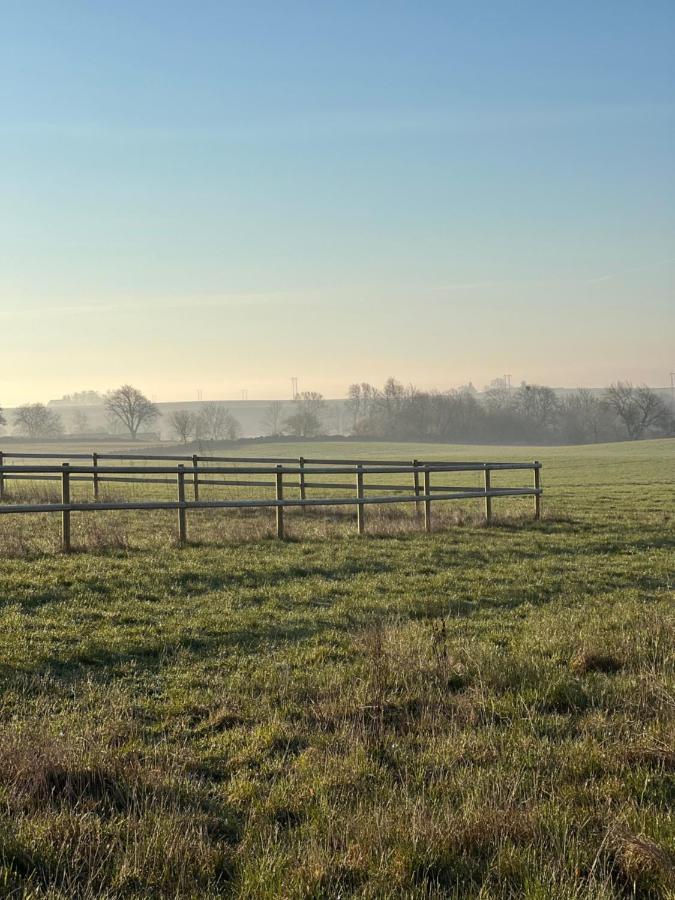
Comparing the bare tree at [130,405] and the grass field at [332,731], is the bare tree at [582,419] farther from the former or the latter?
the grass field at [332,731]

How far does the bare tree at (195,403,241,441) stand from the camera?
5266 inches

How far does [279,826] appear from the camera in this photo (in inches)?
162

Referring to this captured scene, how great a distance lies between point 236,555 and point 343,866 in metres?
9.28

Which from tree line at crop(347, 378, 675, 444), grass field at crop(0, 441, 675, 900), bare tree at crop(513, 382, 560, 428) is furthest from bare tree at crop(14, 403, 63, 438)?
grass field at crop(0, 441, 675, 900)

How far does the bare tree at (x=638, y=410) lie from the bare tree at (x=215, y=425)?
202 ft

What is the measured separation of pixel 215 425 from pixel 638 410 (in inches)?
2799

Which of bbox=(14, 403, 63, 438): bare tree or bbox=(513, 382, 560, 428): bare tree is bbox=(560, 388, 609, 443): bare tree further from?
bbox=(14, 403, 63, 438): bare tree

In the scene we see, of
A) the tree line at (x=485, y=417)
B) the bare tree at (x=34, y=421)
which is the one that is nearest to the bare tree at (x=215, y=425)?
the tree line at (x=485, y=417)

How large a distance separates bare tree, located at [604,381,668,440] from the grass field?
103317mm

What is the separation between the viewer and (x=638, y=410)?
10950 cm

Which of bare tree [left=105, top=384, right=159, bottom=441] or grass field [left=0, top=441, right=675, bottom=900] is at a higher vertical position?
bare tree [left=105, top=384, right=159, bottom=441]

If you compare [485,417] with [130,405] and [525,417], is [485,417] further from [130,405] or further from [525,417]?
[130,405]

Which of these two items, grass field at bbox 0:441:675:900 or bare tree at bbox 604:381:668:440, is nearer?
grass field at bbox 0:441:675:900

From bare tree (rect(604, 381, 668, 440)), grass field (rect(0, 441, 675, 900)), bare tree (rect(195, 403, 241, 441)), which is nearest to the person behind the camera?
grass field (rect(0, 441, 675, 900))
